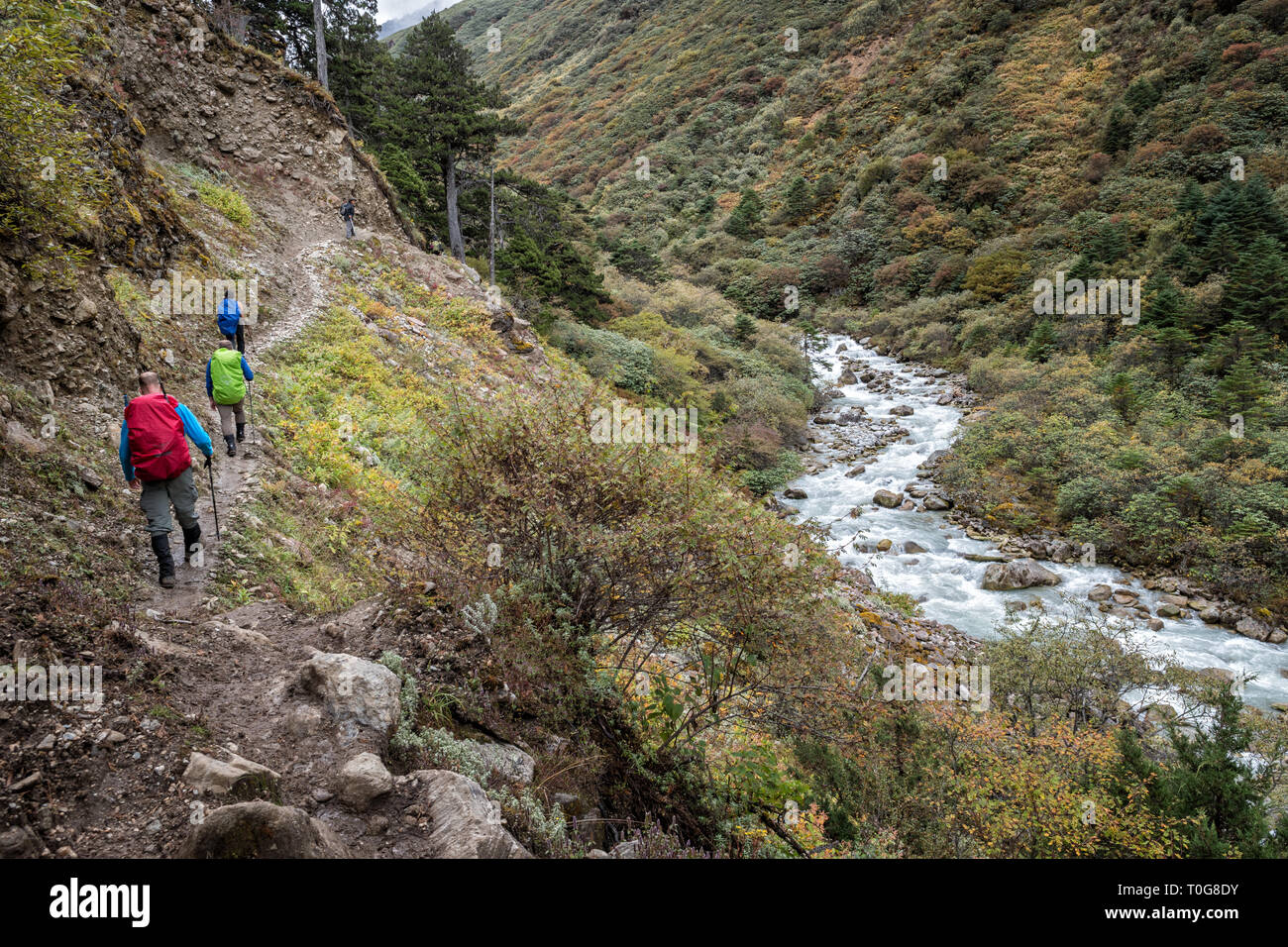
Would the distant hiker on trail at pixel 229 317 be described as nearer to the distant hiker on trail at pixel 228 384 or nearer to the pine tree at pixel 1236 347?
the distant hiker on trail at pixel 228 384

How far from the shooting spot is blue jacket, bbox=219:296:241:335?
27.4ft

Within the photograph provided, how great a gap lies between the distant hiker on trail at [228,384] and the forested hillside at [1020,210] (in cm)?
1955

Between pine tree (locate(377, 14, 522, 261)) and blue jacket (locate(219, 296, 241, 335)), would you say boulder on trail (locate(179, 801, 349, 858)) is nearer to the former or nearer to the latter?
blue jacket (locate(219, 296, 241, 335))

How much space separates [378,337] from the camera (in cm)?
1361

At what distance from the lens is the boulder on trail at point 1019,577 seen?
15.4 metres

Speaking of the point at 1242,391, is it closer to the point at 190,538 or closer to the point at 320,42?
the point at 190,538

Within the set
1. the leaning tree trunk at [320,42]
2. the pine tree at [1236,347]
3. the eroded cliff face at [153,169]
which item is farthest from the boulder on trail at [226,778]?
the pine tree at [1236,347]

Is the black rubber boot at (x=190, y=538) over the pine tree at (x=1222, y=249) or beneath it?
beneath

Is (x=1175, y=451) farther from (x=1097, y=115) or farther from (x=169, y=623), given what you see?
(x=1097, y=115)

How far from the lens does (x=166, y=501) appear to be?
477cm

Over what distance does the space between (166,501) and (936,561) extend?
17556 mm

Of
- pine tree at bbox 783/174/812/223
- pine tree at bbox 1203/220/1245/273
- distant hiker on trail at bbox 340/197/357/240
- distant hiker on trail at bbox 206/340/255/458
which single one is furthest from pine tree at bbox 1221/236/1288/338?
pine tree at bbox 783/174/812/223

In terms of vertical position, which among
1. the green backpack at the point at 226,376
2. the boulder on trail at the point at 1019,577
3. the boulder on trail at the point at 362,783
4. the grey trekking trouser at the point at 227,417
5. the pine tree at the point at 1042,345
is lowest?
the boulder on trail at the point at 1019,577

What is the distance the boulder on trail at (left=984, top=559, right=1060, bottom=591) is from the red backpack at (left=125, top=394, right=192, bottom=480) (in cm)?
1721
